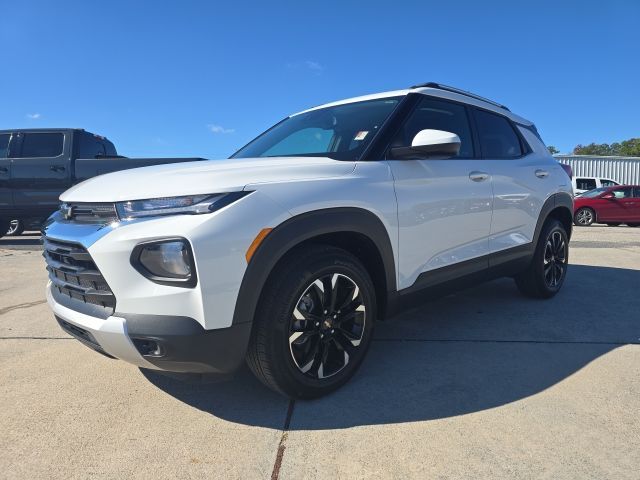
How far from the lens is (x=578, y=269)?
616 centimetres

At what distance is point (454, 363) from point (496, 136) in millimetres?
2050

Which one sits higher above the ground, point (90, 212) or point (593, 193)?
point (90, 212)

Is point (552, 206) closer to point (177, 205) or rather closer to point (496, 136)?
point (496, 136)

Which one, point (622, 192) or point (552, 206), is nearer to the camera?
point (552, 206)

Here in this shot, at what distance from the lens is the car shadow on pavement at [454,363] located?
7.82ft

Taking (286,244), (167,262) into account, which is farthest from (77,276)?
(286,244)

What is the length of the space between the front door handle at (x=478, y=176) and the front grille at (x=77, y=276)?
2.50 m

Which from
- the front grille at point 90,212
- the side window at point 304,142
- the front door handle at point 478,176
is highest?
the side window at point 304,142

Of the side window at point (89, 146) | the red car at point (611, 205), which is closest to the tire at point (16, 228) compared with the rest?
the side window at point (89, 146)

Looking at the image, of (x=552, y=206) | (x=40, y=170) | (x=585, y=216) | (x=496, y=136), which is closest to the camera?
(x=496, y=136)

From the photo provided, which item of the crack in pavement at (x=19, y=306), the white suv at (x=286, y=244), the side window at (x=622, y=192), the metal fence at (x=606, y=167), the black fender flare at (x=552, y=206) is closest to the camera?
the white suv at (x=286, y=244)

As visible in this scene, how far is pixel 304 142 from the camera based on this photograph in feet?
10.8

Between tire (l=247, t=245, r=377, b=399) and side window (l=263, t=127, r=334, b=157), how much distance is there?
0.93 meters

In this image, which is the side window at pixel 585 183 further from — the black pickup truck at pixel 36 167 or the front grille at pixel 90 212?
the front grille at pixel 90 212
